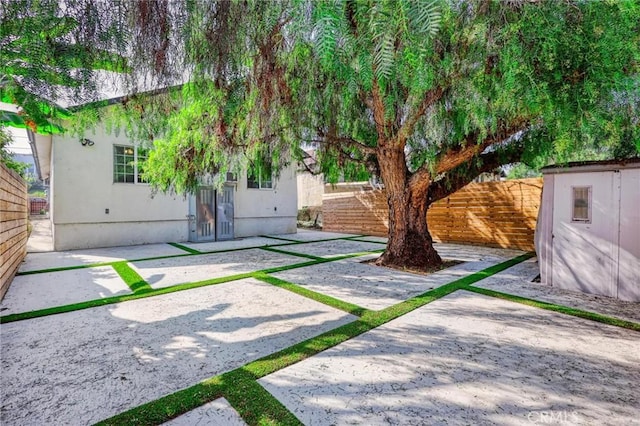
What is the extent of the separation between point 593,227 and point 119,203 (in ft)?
43.5

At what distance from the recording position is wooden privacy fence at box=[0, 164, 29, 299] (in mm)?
4906

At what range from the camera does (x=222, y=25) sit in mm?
2416

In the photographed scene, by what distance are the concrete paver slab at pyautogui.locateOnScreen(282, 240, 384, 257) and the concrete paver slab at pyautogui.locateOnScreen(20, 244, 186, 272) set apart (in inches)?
155

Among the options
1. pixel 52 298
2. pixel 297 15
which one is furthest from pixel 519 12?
pixel 52 298

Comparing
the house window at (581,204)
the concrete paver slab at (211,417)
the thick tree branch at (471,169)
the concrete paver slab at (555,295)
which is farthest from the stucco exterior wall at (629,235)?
the concrete paver slab at (211,417)

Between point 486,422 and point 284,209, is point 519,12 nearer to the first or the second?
point 486,422

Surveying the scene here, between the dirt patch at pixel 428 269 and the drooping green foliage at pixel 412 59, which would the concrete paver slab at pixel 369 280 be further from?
the drooping green foliage at pixel 412 59

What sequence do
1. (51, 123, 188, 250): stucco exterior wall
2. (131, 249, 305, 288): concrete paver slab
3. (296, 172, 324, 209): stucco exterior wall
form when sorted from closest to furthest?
1. (131, 249, 305, 288): concrete paver slab
2. (51, 123, 188, 250): stucco exterior wall
3. (296, 172, 324, 209): stucco exterior wall

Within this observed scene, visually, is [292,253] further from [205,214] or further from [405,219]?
[205,214]

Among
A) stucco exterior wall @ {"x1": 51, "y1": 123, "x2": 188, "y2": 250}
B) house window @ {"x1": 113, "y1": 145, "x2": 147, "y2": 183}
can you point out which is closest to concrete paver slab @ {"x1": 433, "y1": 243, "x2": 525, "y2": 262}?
stucco exterior wall @ {"x1": 51, "y1": 123, "x2": 188, "y2": 250}

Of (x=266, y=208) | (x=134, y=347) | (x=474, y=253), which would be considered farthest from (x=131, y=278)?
(x=474, y=253)

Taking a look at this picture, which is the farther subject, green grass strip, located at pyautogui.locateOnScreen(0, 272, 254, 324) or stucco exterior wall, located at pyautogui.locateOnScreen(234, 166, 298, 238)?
stucco exterior wall, located at pyautogui.locateOnScreen(234, 166, 298, 238)

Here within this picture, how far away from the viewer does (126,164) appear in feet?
35.6

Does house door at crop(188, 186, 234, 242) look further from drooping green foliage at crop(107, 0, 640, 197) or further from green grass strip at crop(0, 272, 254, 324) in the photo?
drooping green foliage at crop(107, 0, 640, 197)
